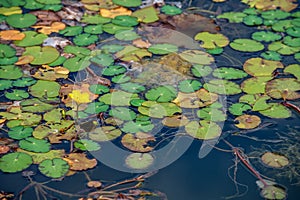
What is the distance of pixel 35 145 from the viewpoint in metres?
2.25

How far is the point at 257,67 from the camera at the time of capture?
2.68 meters

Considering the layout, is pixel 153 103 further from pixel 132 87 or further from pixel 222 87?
pixel 222 87

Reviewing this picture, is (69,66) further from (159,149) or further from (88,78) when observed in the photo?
(159,149)

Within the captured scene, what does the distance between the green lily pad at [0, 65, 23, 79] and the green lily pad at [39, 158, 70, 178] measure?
0.61 meters

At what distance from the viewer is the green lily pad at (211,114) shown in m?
2.39

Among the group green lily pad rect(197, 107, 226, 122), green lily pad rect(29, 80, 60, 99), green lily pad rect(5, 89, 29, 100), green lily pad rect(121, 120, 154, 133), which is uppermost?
green lily pad rect(197, 107, 226, 122)

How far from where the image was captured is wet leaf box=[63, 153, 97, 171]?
217cm

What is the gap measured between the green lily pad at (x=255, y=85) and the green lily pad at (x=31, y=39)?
1067mm

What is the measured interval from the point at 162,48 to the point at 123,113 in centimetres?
55

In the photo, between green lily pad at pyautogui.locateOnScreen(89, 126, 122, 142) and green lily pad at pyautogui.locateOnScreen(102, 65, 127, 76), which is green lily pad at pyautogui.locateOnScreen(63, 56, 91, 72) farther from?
green lily pad at pyautogui.locateOnScreen(89, 126, 122, 142)

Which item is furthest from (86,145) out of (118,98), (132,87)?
(132,87)

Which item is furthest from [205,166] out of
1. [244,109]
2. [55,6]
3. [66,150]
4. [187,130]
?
[55,6]

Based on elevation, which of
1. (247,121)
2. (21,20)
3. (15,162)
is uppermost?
(21,20)

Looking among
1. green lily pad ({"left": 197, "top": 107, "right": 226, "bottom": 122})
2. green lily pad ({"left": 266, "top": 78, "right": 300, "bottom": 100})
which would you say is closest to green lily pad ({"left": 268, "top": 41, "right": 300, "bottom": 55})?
green lily pad ({"left": 266, "top": 78, "right": 300, "bottom": 100})
